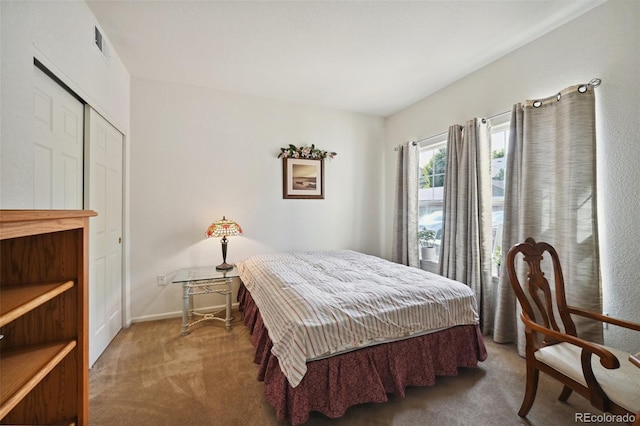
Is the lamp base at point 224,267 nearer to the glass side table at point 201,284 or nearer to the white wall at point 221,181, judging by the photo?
the glass side table at point 201,284

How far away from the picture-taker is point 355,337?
153 cm

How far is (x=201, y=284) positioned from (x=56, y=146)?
176 centimetres

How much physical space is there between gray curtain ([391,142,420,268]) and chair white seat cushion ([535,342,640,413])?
6.49 feet

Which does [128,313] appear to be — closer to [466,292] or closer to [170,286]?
[170,286]

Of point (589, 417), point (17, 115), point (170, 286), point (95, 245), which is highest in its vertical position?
point (17, 115)

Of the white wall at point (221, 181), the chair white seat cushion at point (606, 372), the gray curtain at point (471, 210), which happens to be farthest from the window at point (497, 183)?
the white wall at point (221, 181)

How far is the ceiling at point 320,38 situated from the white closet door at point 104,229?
2.73 ft

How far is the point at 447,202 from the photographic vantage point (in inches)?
116

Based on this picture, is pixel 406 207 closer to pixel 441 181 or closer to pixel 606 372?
pixel 441 181

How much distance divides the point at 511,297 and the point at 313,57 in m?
2.93

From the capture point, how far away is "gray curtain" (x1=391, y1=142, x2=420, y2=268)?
11.6 feet

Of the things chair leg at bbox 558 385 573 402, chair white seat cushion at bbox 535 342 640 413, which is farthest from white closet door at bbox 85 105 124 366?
chair leg at bbox 558 385 573 402

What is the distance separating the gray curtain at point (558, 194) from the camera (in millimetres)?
1858

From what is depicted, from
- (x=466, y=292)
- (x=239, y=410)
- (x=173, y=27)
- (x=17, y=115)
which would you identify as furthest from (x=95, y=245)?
(x=466, y=292)
